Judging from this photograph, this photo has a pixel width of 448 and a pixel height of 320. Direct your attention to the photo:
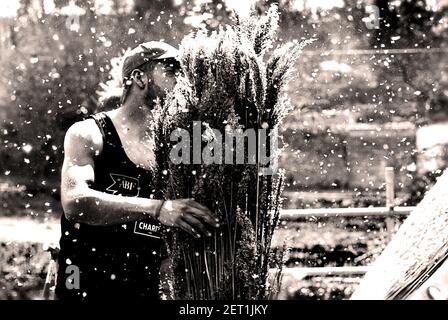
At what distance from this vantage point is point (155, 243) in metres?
2.21

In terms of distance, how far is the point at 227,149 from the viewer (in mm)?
1894

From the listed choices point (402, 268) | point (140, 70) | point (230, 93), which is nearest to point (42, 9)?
point (140, 70)

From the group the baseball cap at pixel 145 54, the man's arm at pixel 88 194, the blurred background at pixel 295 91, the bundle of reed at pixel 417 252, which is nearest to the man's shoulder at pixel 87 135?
the man's arm at pixel 88 194

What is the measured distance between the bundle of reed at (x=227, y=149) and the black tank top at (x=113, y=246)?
0.77 ft

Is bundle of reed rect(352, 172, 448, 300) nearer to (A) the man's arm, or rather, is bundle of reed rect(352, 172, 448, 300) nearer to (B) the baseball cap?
(A) the man's arm

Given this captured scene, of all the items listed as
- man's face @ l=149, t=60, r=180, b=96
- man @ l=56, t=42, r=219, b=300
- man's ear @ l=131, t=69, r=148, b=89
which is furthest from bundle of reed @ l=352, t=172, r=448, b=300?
man's ear @ l=131, t=69, r=148, b=89

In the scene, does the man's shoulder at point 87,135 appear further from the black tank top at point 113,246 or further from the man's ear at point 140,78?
the man's ear at point 140,78

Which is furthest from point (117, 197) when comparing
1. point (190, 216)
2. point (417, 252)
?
point (417, 252)

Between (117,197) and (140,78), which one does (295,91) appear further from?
(117,197)

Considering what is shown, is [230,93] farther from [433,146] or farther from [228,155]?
[433,146]

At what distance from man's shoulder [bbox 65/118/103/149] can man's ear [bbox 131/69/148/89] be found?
24cm

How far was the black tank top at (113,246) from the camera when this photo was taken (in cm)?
217

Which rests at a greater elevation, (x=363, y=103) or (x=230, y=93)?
(x=363, y=103)
